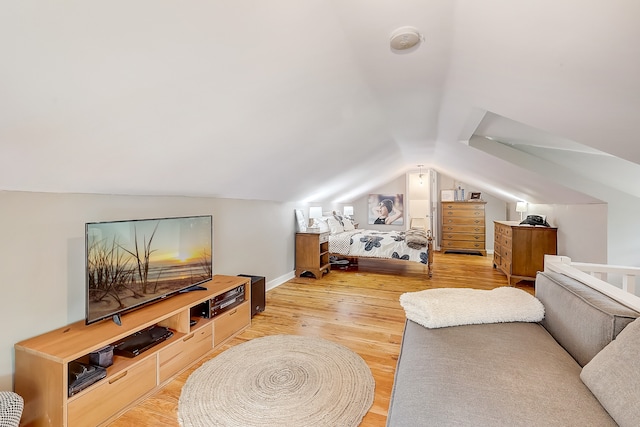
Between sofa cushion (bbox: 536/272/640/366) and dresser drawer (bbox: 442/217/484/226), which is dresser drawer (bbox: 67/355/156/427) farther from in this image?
dresser drawer (bbox: 442/217/484/226)

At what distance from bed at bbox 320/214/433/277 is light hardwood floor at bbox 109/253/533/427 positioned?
316mm

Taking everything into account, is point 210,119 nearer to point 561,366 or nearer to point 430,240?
point 561,366

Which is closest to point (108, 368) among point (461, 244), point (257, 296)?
point (257, 296)

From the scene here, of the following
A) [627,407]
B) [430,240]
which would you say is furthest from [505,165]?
[627,407]

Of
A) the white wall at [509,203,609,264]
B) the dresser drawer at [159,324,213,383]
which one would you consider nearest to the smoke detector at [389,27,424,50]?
the dresser drawer at [159,324,213,383]

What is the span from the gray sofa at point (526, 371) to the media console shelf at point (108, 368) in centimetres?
162

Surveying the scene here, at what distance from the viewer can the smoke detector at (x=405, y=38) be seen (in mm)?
1399

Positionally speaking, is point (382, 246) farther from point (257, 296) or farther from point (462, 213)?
point (462, 213)

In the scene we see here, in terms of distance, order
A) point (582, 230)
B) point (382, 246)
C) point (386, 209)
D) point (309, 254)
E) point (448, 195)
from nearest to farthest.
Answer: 1. point (582, 230)
2. point (309, 254)
3. point (382, 246)
4. point (448, 195)
5. point (386, 209)

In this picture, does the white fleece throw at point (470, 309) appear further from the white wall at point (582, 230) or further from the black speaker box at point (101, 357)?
the white wall at point (582, 230)

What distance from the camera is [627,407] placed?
2.90 feet

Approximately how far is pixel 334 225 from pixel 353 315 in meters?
2.71

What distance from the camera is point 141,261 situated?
2104 millimetres

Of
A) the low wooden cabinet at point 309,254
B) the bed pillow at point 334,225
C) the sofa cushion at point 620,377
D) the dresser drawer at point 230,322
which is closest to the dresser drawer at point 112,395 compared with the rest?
the dresser drawer at point 230,322
